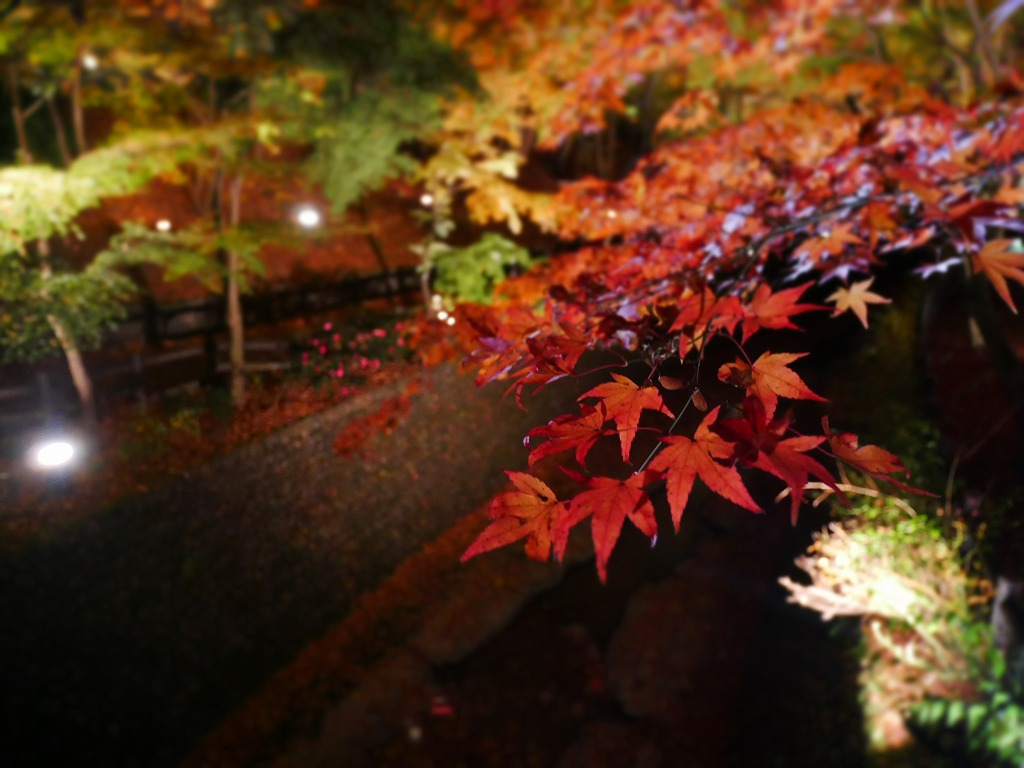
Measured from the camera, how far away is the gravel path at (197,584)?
218 inches

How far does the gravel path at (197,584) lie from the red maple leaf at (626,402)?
398cm

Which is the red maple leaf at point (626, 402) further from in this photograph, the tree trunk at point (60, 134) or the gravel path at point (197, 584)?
the tree trunk at point (60, 134)

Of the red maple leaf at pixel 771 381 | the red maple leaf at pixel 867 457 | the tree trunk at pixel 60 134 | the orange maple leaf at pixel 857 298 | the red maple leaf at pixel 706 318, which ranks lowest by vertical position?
the red maple leaf at pixel 867 457

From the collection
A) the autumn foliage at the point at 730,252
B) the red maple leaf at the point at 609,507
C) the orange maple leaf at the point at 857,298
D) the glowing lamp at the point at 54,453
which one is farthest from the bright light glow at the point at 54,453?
the orange maple leaf at the point at 857,298

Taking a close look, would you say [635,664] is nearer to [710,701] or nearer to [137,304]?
[710,701]

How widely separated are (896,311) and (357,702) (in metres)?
9.70

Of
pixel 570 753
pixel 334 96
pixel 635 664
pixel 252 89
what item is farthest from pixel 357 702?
pixel 334 96

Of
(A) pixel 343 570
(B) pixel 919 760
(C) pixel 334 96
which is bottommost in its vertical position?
(B) pixel 919 760

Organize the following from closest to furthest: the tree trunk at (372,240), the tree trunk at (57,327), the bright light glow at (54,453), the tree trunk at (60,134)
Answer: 1. the bright light glow at (54,453)
2. the tree trunk at (57,327)
3. the tree trunk at (60,134)
4. the tree trunk at (372,240)

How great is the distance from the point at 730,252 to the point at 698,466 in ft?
6.33

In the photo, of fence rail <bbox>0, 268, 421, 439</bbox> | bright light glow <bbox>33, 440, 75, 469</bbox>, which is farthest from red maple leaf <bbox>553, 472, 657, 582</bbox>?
fence rail <bbox>0, 268, 421, 439</bbox>

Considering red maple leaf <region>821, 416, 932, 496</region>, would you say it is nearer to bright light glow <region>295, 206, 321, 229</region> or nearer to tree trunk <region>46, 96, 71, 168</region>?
bright light glow <region>295, 206, 321, 229</region>

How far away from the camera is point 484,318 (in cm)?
315

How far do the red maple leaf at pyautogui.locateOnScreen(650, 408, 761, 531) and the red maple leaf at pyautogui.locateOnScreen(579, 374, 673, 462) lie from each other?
0.50ft
